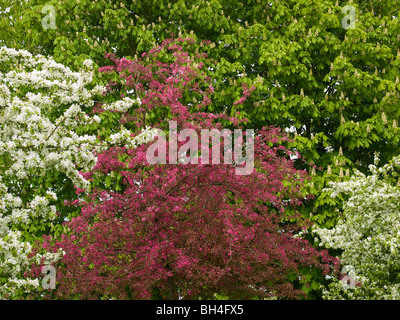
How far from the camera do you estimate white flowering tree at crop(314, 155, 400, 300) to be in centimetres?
975

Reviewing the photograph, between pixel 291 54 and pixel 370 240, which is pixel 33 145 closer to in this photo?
pixel 370 240

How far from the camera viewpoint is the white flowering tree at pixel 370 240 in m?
9.75

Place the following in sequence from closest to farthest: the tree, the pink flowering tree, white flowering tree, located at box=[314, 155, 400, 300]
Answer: white flowering tree, located at box=[314, 155, 400, 300], the pink flowering tree, the tree

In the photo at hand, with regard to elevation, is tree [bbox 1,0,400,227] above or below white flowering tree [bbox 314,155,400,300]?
above

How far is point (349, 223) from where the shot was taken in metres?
11.1

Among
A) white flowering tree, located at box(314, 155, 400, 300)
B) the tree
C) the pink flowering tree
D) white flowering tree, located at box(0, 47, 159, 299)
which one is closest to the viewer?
white flowering tree, located at box(0, 47, 159, 299)

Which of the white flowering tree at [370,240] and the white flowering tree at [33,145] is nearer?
the white flowering tree at [33,145]

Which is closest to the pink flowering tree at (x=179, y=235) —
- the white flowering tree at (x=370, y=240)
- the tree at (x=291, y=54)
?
the white flowering tree at (x=370, y=240)

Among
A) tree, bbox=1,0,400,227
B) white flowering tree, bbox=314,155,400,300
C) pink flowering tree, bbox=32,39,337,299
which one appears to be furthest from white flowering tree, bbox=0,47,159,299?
tree, bbox=1,0,400,227

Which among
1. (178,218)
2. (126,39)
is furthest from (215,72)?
(178,218)

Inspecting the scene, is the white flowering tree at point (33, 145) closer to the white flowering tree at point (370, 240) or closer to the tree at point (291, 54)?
the white flowering tree at point (370, 240)

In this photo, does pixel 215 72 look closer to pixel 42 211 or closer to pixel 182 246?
pixel 182 246

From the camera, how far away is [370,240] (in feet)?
→ 33.7

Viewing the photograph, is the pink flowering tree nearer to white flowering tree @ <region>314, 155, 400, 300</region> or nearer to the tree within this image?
white flowering tree @ <region>314, 155, 400, 300</region>
